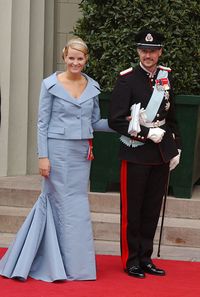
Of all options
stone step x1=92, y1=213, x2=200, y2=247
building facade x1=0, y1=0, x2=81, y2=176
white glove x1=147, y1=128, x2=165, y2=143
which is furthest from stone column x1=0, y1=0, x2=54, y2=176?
white glove x1=147, y1=128, x2=165, y2=143

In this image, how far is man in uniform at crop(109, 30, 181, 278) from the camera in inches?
240

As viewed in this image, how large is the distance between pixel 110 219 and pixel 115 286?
5.44 feet

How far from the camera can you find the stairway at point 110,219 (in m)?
7.31

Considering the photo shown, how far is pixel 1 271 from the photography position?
6227 mm

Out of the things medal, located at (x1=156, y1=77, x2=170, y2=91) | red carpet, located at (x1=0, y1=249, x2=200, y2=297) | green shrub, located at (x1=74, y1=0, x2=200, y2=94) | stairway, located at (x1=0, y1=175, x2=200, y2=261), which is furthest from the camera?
green shrub, located at (x1=74, y1=0, x2=200, y2=94)

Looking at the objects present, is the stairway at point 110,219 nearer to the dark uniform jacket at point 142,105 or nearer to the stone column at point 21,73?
the stone column at point 21,73

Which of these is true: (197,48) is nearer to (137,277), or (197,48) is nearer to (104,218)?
(104,218)

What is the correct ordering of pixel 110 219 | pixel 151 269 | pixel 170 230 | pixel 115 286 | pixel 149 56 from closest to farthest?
pixel 115 286
pixel 149 56
pixel 151 269
pixel 170 230
pixel 110 219

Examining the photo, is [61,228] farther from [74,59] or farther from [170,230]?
[170,230]

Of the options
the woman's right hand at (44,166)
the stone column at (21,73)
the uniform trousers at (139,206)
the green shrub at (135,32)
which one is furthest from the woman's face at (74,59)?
the stone column at (21,73)

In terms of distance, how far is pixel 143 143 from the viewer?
614 cm

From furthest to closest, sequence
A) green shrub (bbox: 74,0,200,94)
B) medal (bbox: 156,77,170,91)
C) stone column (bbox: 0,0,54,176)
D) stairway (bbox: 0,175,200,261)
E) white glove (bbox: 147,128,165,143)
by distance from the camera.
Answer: stone column (bbox: 0,0,54,176) → green shrub (bbox: 74,0,200,94) → stairway (bbox: 0,175,200,261) → medal (bbox: 156,77,170,91) → white glove (bbox: 147,128,165,143)

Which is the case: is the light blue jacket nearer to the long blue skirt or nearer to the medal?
the long blue skirt

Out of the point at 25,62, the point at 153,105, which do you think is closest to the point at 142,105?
the point at 153,105
